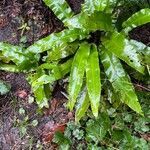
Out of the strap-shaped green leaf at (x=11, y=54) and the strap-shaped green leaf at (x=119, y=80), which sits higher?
the strap-shaped green leaf at (x=11, y=54)

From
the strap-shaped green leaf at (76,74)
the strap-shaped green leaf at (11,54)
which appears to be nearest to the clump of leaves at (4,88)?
the strap-shaped green leaf at (11,54)

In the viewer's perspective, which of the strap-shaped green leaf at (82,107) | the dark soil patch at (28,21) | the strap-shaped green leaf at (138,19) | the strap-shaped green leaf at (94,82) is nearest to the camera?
the strap-shaped green leaf at (94,82)

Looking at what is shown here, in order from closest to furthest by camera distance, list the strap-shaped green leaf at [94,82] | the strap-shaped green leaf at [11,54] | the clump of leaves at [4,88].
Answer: the strap-shaped green leaf at [94,82]
the strap-shaped green leaf at [11,54]
the clump of leaves at [4,88]

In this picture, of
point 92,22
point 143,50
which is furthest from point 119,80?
point 92,22

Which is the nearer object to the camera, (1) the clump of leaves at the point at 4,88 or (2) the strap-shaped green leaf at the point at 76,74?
(2) the strap-shaped green leaf at the point at 76,74

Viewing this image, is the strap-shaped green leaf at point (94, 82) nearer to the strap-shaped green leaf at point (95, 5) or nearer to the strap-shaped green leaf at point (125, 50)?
the strap-shaped green leaf at point (125, 50)

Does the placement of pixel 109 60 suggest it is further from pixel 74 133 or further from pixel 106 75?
pixel 74 133

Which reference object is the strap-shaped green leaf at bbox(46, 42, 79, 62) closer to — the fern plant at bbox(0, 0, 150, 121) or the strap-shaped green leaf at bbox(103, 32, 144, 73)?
the fern plant at bbox(0, 0, 150, 121)

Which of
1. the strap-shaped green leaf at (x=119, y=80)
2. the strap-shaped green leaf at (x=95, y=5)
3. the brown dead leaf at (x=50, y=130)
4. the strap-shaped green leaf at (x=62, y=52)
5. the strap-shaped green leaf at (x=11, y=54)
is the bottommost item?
the brown dead leaf at (x=50, y=130)

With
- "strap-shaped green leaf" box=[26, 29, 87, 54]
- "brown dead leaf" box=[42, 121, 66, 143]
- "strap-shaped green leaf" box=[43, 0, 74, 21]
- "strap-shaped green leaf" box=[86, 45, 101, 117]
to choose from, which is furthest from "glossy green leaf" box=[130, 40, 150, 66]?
"brown dead leaf" box=[42, 121, 66, 143]
